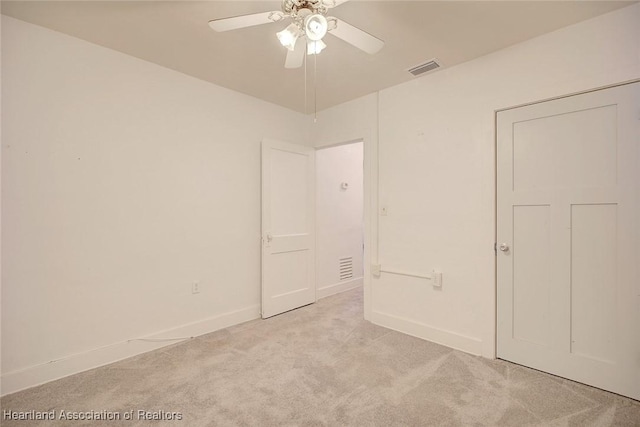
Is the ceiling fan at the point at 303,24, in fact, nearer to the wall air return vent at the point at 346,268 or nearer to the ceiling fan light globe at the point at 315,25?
the ceiling fan light globe at the point at 315,25

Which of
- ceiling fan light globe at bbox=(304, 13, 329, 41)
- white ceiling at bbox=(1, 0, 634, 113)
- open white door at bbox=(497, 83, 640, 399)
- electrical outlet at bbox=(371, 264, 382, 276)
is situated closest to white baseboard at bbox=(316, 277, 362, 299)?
electrical outlet at bbox=(371, 264, 382, 276)

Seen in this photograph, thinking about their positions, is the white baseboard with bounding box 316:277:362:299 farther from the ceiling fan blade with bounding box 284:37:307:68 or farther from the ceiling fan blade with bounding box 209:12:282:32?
the ceiling fan blade with bounding box 209:12:282:32

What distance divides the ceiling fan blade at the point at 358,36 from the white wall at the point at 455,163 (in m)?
1.25

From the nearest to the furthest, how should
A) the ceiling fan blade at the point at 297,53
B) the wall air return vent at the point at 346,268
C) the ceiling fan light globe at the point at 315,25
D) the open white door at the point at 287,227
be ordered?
the ceiling fan light globe at the point at 315,25, the ceiling fan blade at the point at 297,53, the open white door at the point at 287,227, the wall air return vent at the point at 346,268

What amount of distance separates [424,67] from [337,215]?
2280 millimetres

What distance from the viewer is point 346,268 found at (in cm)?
445

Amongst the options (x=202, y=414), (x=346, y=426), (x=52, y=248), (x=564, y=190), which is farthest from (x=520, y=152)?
(x=52, y=248)

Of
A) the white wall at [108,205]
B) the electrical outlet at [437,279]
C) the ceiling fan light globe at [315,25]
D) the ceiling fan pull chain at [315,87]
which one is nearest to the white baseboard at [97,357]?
the white wall at [108,205]

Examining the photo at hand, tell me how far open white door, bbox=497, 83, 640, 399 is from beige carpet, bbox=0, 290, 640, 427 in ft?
0.65

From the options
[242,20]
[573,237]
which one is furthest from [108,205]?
[573,237]

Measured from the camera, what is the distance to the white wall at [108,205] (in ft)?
6.46

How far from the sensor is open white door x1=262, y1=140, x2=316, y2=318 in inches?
130

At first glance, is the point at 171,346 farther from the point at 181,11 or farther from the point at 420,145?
the point at 420,145

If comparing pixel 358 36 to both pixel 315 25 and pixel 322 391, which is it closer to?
pixel 315 25
